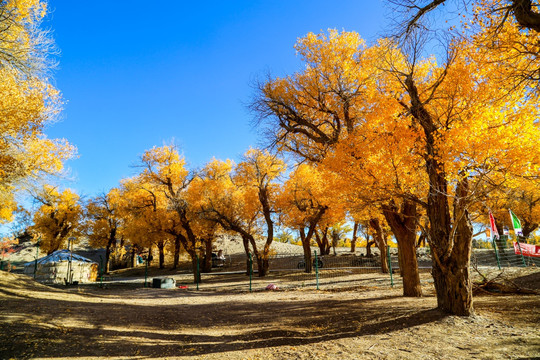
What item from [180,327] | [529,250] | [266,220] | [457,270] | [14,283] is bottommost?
[180,327]

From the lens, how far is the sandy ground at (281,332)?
4758mm

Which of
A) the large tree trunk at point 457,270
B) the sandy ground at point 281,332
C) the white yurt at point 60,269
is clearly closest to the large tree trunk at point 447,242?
the large tree trunk at point 457,270

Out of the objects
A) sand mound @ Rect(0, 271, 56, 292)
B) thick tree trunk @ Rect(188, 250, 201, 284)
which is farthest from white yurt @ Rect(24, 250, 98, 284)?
sand mound @ Rect(0, 271, 56, 292)

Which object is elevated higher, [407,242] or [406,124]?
[406,124]

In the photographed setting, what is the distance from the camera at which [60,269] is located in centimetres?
2441

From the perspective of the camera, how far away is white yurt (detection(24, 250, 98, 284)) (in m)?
23.9

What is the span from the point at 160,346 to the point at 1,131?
1073 centimetres

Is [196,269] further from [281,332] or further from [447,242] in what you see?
[447,242]

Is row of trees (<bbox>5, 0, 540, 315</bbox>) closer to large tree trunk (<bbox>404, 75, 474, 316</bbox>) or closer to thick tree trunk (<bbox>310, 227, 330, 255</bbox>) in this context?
large tree trunk (<bbox>404, 75, 474, 316</bbox>)

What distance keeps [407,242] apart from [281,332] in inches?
225

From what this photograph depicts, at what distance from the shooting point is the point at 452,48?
7.61 meters

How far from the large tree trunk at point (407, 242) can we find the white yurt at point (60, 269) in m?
24.4

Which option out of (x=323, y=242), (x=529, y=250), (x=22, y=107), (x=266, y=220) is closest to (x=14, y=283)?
(x=22, y=107)

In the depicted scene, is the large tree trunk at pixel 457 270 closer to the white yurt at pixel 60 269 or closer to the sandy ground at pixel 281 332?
the sandy ground at pixel 281 332
